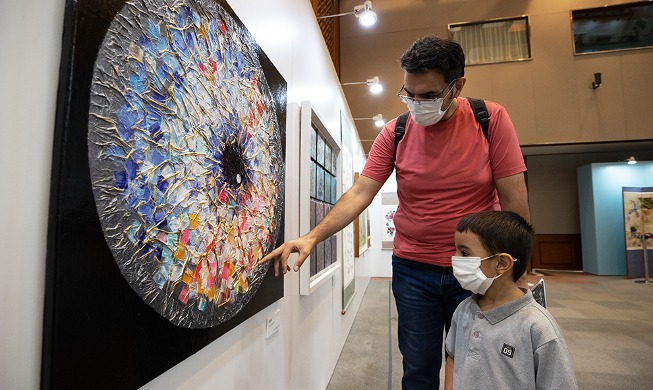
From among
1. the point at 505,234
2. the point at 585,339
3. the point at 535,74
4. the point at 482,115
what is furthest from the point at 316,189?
the point at 535,74

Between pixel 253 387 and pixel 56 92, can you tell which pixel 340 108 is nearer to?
pixel 253 387

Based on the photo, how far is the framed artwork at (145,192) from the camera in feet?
1.76

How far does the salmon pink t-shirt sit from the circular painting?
0.60m

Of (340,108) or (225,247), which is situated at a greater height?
(340,108)

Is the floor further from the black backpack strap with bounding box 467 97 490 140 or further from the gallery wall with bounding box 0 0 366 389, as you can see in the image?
the black backpack strap with bounding box 467 97 490 140

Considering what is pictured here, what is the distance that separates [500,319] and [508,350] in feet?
0.29

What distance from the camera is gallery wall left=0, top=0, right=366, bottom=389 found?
501 millimetres

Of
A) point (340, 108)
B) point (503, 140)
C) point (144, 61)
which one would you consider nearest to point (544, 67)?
point (340, 108)

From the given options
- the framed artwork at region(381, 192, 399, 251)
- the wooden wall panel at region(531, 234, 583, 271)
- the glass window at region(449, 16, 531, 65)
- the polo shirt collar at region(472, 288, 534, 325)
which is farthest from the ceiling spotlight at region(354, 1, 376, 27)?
the wooden wall panel at region(531, 234, 583, 271)

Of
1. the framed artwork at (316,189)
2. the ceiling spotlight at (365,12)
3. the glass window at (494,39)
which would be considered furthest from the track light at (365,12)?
the glass window at (494,39)

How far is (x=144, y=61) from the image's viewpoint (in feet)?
2.27

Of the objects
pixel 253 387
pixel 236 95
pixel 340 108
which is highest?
pixel 340 108

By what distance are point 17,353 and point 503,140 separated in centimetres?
142

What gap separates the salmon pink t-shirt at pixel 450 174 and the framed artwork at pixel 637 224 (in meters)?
9.10
